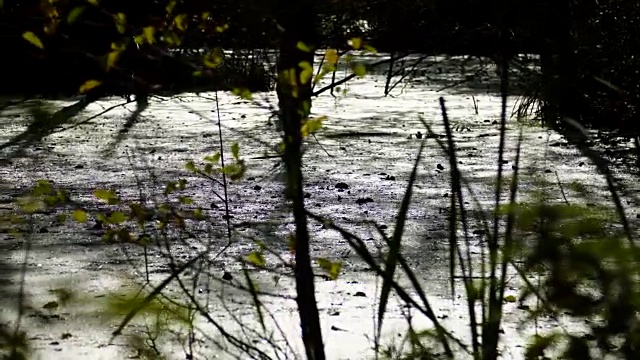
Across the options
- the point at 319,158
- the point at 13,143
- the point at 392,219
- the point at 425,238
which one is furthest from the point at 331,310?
the point at 13,143

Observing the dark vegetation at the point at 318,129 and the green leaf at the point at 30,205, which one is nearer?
the dark vegetation at the point at 318,129

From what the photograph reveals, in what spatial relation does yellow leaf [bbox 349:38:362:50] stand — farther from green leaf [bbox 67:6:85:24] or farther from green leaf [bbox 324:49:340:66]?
green leaf [bbox 67:6:85:24]

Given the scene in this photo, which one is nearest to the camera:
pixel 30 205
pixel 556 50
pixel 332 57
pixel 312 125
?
pixel 312 125

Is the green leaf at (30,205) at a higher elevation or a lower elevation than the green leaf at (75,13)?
lower

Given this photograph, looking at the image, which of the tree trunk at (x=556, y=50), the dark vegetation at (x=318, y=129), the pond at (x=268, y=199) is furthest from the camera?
the tree trunk at (x=556, y=50)

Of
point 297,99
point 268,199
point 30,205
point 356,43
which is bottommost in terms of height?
point 268,199

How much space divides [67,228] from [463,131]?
183 inches

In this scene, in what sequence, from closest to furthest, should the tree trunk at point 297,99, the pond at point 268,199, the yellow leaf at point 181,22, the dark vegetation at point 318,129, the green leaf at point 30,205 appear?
the dark vegetation at point 318,129, the tree trunk at point 297,99, the yellow leaf at point 181,22, the pond at point 268,199, the green leaf at point 30,205

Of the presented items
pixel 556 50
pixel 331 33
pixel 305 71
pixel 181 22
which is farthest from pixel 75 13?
pixel 556 50

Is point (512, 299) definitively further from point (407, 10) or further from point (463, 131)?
point (463, 131)

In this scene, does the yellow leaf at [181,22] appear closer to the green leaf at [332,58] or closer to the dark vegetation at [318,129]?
the dark vegetation at [318,129]

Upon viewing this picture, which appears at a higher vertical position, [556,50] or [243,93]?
[243,93]

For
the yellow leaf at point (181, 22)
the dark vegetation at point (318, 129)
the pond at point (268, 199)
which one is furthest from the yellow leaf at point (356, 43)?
the yellow leaf at point (181, 22)

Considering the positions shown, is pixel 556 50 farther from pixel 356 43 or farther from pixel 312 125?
pixel 312 125
